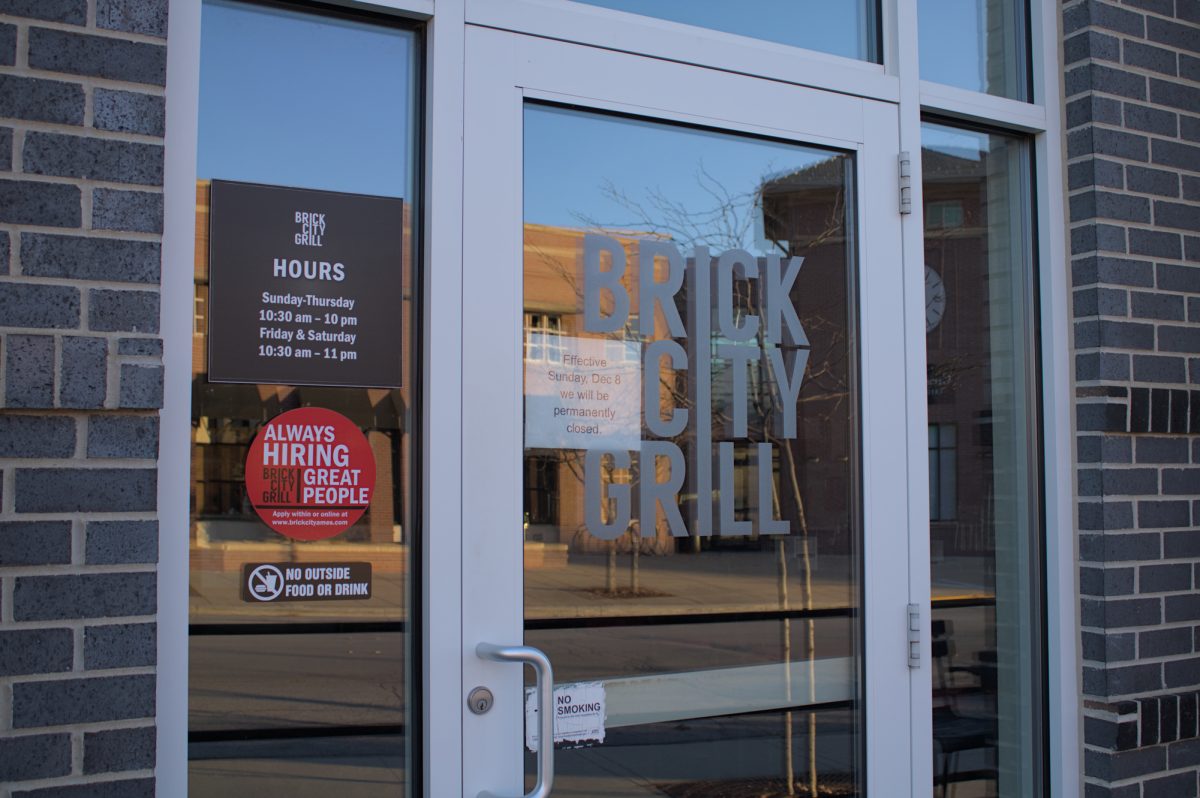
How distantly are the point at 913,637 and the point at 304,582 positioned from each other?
1703mm

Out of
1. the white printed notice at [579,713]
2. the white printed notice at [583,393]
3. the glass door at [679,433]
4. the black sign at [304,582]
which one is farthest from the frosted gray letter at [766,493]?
the black sign at [304,582]

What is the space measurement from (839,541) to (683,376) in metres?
0.66

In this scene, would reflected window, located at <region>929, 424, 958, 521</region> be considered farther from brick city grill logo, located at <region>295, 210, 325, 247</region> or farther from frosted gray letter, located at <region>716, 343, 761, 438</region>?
brick city grill logo, located at <region>295, 210, 325, 247</region>

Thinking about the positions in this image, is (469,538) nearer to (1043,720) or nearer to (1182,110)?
(1043,720)

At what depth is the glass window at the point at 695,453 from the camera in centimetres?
270

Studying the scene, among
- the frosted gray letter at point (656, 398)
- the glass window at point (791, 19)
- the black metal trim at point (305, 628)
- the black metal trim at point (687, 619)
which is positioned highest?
the glass window at point (791, 19)

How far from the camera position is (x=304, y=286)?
2.44m

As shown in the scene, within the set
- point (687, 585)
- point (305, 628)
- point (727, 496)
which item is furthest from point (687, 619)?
point (305, 628)

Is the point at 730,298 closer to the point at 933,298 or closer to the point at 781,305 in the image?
the point at 781,305

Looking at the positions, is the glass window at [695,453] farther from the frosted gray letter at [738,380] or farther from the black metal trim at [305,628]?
the black metal trim at [305,628]

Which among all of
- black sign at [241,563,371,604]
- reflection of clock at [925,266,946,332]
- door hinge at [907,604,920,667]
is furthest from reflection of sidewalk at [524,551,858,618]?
reflection of clock at [925,266,946,332]

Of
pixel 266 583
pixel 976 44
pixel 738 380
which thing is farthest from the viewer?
pixel 976 44

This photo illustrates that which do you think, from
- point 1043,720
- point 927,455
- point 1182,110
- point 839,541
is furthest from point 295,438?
point 1182,110

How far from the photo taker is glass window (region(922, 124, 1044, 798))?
3.22 m
